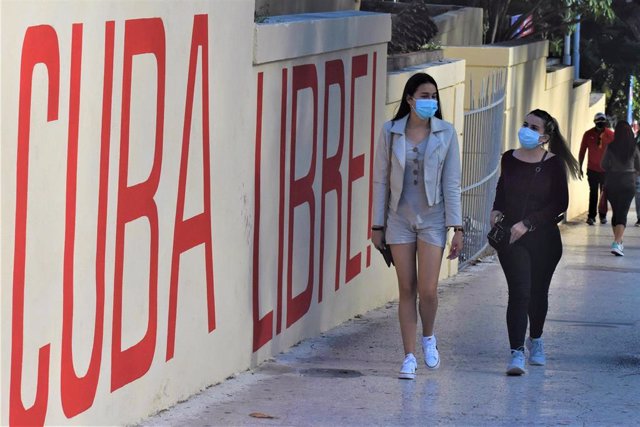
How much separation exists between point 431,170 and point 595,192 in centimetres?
1548

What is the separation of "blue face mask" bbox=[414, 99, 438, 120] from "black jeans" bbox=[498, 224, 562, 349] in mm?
1021

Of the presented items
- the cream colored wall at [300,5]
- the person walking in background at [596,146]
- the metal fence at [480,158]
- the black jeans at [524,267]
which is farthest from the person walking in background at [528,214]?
the person walking in background at [596,146]

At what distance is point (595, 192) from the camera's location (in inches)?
890

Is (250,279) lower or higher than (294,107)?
lower

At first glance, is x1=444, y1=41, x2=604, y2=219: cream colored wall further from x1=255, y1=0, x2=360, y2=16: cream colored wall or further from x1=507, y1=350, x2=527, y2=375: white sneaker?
x1=507, y1=350, x2=527, y2=375: white sneaker

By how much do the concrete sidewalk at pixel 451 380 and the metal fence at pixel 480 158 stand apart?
10.2 feet

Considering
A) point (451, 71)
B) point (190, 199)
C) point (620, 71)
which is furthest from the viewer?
point (620, 71)

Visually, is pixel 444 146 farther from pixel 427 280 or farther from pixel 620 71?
pixel 620 71

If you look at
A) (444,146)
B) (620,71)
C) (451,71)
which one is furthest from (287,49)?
(620,71)

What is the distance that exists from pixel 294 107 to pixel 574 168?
1.77 metres

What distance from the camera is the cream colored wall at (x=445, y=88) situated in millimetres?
11047

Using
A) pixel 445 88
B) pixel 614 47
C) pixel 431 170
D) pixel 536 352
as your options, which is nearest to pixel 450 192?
pixel 431 170

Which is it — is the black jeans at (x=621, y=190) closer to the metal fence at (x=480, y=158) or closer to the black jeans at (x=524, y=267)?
the metal fence at (x=480, y=158)

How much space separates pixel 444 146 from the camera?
7.67 meters
